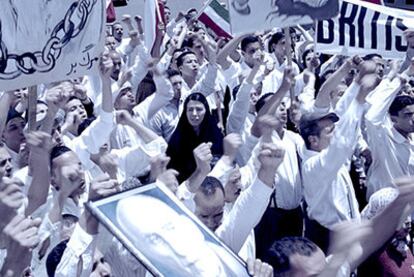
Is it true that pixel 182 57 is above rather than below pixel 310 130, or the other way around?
below

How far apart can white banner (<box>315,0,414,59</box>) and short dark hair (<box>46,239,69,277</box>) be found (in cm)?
397

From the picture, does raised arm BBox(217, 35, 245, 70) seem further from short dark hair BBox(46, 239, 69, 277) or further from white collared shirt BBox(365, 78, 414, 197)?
short dark hair BBox(46, 239, 69, 277)

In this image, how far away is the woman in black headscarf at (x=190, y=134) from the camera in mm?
7918

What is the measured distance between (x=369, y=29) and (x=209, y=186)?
324 cm

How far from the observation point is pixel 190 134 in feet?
26.7

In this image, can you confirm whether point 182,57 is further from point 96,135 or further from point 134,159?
point 96,135

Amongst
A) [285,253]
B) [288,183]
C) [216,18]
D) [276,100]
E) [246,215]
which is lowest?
[216,18]

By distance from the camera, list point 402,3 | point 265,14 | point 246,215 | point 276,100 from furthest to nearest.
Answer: point 402,3 → point 265,14 → point 276,100 → point 246,215

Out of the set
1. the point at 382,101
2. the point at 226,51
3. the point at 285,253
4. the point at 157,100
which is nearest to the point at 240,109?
the point at 157,100

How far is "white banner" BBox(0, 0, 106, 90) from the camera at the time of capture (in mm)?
5465

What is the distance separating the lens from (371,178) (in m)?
7.79

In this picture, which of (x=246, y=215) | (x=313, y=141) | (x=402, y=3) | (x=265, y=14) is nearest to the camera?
(x=246, y=215)

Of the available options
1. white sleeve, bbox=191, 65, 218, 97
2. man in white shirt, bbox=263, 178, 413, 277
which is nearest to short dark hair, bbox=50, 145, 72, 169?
man in white shirt, bbox=263, 178, 413, 277

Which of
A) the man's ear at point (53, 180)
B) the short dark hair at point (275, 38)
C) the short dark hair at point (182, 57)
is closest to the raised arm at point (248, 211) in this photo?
the man's ear at point (53, 180)
